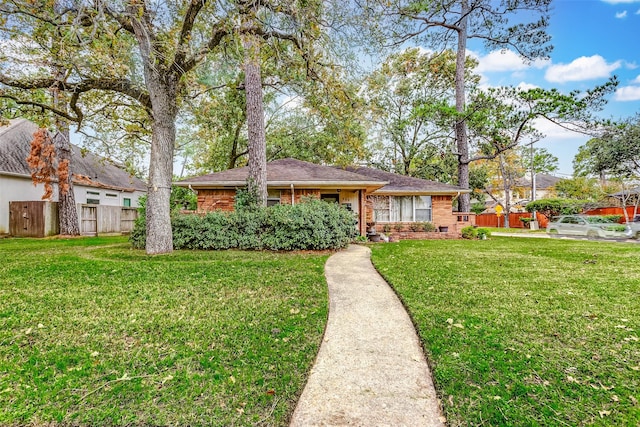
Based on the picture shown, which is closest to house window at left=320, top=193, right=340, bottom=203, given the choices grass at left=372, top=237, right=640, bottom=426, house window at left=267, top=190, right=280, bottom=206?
house window at left=267, top=190, right=280, bottom=206

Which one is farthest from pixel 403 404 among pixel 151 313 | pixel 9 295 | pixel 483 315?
pixel 9 295

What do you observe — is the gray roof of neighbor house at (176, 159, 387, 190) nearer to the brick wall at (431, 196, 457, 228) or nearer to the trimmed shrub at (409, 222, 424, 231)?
the trimmed shrub at (409, 222, 424, 231)

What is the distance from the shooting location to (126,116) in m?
11.7

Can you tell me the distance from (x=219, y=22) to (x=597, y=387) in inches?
322

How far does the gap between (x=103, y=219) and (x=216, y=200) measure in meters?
7.59

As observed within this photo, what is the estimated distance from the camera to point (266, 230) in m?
9.79

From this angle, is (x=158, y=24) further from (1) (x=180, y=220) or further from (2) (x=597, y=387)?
(2) (x=597, y=387)

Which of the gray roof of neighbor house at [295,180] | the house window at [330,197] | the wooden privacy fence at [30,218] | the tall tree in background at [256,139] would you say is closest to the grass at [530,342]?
the tall tree in background at [256,139]

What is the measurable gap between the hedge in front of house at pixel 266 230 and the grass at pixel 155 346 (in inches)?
141

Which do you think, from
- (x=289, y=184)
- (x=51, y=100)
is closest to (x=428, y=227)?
(x=289, y=184)

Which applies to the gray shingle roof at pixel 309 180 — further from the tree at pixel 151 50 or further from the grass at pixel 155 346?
the grass at pixel 155 346

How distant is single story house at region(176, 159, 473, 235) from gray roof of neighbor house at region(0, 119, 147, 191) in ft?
14.5

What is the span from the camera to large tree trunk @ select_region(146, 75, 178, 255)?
27.8 feet

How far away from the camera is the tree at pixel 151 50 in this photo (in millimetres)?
6246
